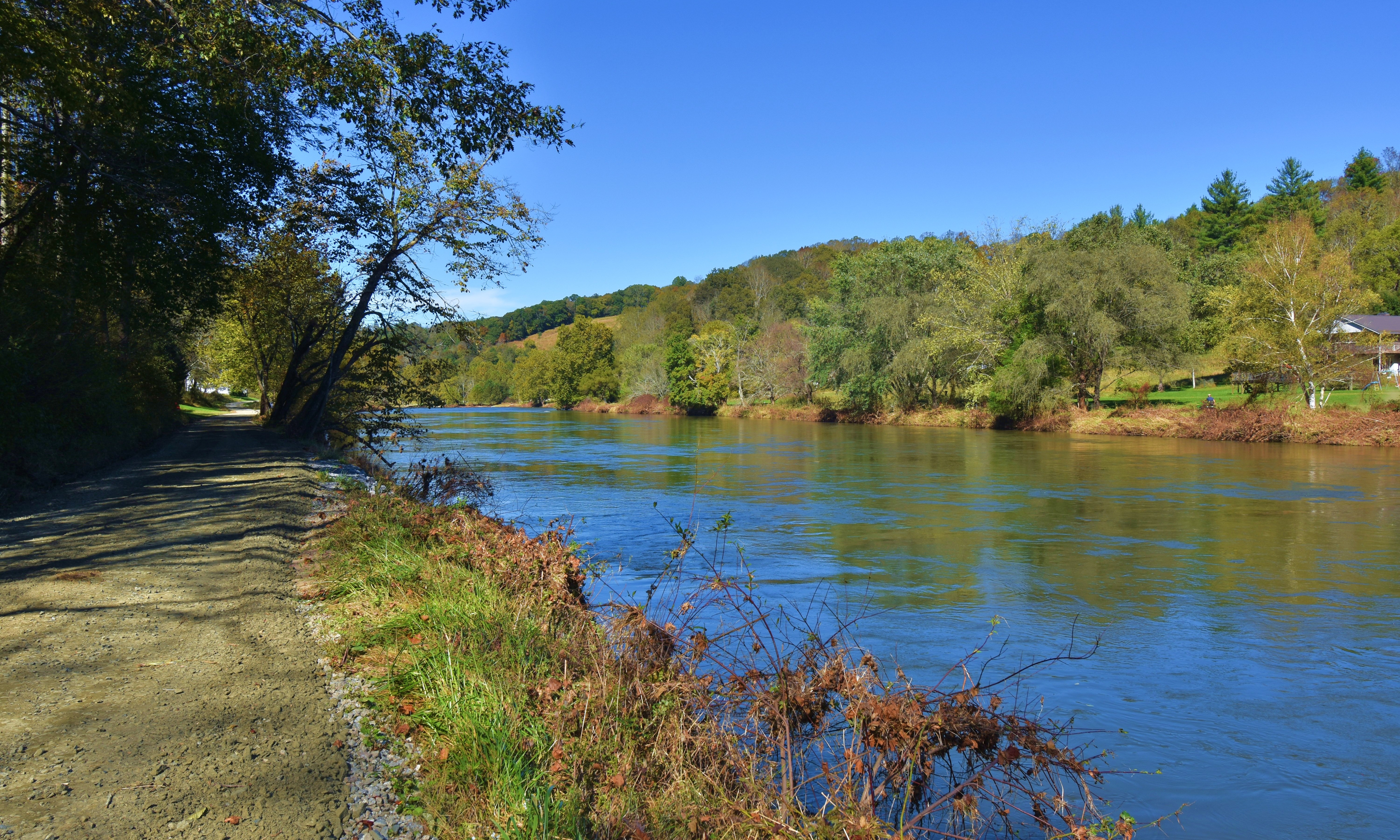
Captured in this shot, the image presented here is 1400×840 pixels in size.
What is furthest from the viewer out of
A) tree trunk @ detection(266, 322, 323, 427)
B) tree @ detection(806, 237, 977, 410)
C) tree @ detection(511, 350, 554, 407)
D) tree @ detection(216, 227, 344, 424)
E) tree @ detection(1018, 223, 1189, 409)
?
tree @ detection(511, 350, 554, 407)

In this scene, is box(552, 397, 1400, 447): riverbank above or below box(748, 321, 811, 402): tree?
below

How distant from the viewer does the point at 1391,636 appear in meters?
8.22

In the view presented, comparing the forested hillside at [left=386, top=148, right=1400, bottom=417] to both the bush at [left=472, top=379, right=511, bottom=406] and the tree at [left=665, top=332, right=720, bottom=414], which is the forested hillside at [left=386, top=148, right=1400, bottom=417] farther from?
the bush at [left=472, top=379, right=511, bottom=406]

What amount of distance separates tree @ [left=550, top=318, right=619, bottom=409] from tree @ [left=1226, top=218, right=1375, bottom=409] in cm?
6453

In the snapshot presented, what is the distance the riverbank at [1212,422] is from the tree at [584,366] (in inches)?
1848

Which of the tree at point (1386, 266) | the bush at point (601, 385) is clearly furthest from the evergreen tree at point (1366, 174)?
the bush at point (601, 385)

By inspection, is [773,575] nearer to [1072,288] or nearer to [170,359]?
[170,359]

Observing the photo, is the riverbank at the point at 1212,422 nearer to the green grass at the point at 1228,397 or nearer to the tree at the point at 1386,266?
the green grass at the point at 1228,397

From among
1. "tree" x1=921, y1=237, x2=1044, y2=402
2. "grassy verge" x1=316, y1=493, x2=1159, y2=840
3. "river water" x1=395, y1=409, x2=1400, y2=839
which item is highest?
"tree" x1=921, y1=237, x2=1044, y2=402

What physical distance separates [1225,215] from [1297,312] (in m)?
49.9

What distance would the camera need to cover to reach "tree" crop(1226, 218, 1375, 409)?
32.0 meters

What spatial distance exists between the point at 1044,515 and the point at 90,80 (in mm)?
17230

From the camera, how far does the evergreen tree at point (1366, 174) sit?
7569 centimetres

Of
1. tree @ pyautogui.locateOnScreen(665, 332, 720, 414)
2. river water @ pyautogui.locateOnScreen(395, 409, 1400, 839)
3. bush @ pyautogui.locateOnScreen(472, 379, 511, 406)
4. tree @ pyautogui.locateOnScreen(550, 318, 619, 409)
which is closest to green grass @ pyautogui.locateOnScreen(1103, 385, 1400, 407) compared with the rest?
river water @ pyautogui.locateOnScreen(395, 409, 1400, 839)
